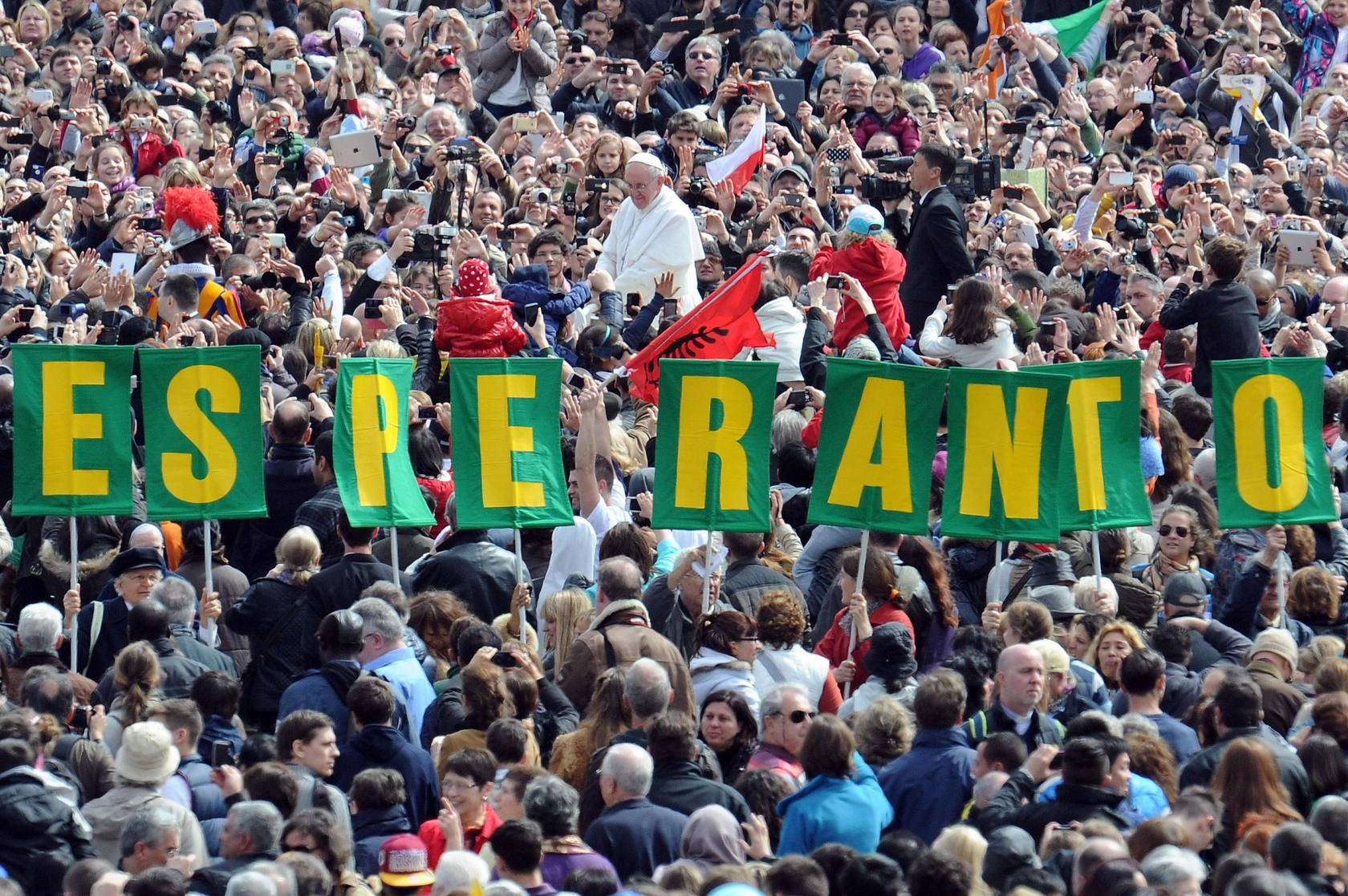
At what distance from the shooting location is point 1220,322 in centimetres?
1274

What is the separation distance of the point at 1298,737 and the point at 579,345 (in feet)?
19.7

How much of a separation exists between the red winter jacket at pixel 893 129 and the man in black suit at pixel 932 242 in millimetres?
3267

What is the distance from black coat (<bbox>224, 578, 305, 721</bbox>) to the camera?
9.84 meters

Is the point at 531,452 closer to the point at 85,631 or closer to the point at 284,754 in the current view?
the point at 85,631

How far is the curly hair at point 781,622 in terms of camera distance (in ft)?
29.5

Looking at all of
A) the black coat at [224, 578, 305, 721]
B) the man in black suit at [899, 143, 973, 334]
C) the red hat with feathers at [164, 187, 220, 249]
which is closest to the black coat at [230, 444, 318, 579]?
the black coat at [224, 578, 305, 721]

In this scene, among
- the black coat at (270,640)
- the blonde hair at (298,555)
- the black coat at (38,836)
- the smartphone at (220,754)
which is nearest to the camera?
the black coat at (38,836)

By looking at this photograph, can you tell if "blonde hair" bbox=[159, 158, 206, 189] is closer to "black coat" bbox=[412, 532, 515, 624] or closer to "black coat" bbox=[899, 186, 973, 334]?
"black coat" bbox=[899, 186, 973, 334]

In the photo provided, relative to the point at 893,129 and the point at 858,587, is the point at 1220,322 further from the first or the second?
the point at 893,129

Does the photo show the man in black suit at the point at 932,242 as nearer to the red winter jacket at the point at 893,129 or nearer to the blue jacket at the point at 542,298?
the blue jacket at the point at 542,298

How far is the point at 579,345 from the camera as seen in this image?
13555 millimetres

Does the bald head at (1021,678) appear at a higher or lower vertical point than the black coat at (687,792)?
higher

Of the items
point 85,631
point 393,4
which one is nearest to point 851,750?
point 85,631

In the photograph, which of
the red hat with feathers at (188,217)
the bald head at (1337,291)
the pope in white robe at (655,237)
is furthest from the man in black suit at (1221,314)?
the red hat with feathers at (188,217)
